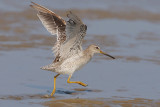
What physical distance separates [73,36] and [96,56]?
3147mm

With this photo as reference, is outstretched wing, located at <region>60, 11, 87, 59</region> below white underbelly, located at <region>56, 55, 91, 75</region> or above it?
above

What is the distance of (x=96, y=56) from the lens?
10.8 metres

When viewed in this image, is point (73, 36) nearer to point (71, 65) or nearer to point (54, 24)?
point (71, 65)

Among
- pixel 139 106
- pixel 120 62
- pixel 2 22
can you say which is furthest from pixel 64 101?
pixel 2 22

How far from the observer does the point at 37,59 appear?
33.5 feet

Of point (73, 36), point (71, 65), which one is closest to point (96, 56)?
point (71, 65)

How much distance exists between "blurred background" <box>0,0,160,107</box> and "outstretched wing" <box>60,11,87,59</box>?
0.73m

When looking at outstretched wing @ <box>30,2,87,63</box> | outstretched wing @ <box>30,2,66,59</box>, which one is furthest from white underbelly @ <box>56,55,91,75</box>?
outstretched wing @ <box>30,2,66,59</box>

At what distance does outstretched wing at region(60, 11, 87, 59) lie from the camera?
7.35 meters

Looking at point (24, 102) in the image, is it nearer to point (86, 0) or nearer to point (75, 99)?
point (75, 99)

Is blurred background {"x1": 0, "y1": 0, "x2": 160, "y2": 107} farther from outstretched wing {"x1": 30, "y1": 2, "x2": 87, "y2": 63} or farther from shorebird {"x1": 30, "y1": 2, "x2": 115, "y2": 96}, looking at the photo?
outstretched wing {"x1": 30, "y1": 2, "x2": 87, "y2": 63}

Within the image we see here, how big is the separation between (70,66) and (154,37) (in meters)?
5.45

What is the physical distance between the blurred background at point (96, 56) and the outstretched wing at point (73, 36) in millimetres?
725

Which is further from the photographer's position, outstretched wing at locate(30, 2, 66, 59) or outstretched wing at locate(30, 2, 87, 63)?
outstretched wing at locate(30, 2, 66, 59)
